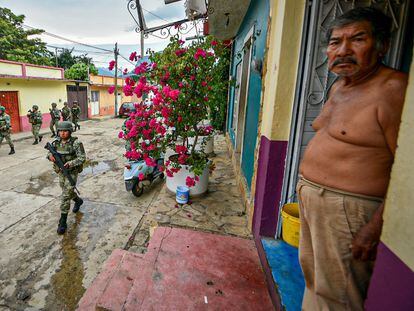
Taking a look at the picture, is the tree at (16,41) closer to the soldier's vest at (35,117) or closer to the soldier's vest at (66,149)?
the soldier's vest at (35,117)

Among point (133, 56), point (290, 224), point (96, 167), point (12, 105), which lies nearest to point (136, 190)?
point (133, 56)

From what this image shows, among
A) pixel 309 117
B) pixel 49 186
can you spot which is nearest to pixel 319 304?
pixel 309 117

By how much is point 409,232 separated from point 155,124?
3.48m

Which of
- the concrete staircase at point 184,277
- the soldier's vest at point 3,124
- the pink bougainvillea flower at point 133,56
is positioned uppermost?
the pink bougainvillea flower at point 133,56

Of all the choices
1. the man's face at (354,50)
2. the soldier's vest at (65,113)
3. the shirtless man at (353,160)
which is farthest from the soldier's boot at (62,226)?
the soldier's vest at (65,113)

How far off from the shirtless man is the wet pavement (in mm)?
1945

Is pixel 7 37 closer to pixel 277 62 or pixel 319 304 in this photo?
pixel 277 62

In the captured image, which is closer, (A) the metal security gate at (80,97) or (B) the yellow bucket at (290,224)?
(B) the yellow bucket at (290,224)

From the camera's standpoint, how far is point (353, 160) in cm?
131

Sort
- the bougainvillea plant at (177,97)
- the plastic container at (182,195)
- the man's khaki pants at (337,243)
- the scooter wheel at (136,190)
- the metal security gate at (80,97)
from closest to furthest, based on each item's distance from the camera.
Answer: the man's khaki pants at (337,243) → the bougainvillea plant at (177,97) → the plastic container at (182,195) → the scooter wheel at (136,190) → the metal security gate at (80,97)

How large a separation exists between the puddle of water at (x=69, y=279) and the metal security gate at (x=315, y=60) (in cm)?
253

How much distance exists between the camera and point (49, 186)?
594cm

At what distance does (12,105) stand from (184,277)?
14.5 meters

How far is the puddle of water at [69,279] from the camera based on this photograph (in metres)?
2.80
